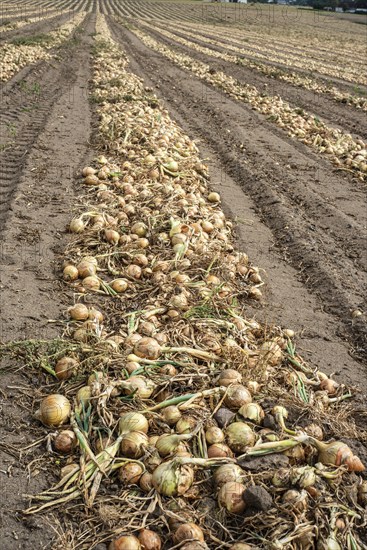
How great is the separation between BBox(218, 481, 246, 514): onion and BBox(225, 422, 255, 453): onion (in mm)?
235

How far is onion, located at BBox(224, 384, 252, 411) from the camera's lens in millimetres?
2588

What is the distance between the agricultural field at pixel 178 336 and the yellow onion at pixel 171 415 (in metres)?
0.01

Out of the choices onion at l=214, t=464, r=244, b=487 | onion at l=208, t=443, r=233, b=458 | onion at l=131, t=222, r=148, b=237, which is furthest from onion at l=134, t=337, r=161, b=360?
onion at l=131, t=222, r=148, b=237

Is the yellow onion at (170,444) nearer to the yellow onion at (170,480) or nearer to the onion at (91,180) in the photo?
the yellow onion at (170,480)

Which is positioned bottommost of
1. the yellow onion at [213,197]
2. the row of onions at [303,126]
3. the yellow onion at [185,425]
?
the yellow onion at [185,425]

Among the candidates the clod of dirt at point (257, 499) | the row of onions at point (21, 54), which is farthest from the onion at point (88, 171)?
the row of onions at point (21, 54)

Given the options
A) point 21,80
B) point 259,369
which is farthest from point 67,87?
point 259,369

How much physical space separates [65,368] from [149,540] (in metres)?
1.08

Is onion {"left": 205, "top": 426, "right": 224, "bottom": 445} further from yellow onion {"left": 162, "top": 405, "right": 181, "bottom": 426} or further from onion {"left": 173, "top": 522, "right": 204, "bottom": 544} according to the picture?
onion {"left": 173, "top": 522, "right": 204, "bottom": 544}

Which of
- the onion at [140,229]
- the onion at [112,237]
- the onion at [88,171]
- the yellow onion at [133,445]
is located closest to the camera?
the yellow onion at [133,445]

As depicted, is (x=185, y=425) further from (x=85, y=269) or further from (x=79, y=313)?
(x=85, y=269)

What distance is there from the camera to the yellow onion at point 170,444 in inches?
90.0

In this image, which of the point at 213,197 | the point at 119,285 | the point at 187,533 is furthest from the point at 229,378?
the point at 213,197

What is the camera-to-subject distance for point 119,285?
12.2 feet
